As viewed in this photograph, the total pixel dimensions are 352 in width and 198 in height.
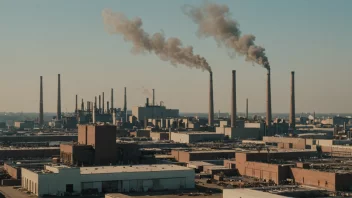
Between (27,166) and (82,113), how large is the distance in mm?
78608

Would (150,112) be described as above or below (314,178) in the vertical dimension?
above

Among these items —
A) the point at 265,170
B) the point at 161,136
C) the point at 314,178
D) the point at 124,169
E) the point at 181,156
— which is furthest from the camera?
the point at 161,136

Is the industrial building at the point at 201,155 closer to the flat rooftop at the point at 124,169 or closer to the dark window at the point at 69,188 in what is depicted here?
the flat rooftop at the point at 124,169

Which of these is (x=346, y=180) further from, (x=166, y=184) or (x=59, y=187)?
(x=59, y=187)

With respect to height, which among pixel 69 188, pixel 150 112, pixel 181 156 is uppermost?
pixel 150 112

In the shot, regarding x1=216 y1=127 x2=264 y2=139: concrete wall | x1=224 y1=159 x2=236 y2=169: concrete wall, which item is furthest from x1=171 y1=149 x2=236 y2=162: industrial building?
x1=216 y1=127 x2=264 y2=139: concrete wall

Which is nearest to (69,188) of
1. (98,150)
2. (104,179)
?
(104,179)

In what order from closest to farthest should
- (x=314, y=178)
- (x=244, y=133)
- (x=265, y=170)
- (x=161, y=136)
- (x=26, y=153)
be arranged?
(x=314, y=178)
(x=265, y=170)
(x=26, y=153)
(x=244, y=133)
(x=161, y=136)

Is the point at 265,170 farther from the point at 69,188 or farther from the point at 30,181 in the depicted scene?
the point at 30,181

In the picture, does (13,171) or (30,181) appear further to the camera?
(13,171)

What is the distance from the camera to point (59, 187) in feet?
158

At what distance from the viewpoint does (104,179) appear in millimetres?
49375

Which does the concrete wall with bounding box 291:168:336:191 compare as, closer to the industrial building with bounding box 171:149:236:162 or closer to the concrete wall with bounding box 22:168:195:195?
the concrete wall with bounding box 22:168:195:195

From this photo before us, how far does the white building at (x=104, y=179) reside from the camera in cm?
4788
